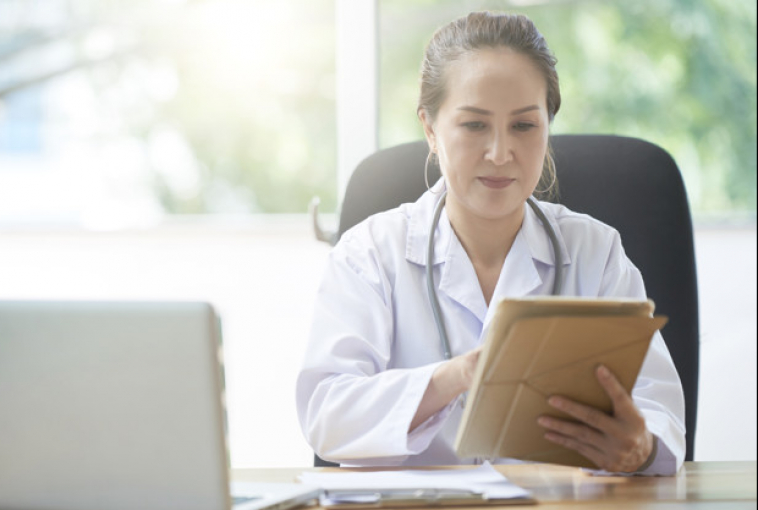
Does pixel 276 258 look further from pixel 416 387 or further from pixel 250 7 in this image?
pixel 416 387

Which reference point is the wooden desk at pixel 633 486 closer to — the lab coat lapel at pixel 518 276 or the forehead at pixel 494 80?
the lab coat lapel at pixel 518 276

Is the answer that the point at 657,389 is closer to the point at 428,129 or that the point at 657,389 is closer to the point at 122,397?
the point at 428,129

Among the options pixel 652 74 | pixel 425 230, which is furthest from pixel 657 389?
pixel 652 74

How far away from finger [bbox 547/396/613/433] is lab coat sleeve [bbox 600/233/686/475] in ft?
0.51

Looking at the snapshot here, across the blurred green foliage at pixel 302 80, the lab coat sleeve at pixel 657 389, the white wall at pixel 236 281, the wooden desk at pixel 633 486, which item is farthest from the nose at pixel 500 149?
the white wall at pixel 236 281

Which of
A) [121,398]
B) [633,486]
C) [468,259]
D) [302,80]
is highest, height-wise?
[302,80]

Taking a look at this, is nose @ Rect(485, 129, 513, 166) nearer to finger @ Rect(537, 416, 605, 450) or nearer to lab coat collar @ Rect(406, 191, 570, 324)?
lab coat collar @ Rect(406, 191, 570, 324)

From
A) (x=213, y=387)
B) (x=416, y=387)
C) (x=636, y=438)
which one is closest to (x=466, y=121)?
(x=416, y=387)

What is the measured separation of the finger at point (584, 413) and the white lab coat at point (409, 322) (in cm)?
19

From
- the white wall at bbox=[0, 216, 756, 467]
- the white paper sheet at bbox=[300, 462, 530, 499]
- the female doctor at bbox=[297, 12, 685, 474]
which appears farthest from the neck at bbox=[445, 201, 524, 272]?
the white wall at bbox=[0, 216, 756, 467]

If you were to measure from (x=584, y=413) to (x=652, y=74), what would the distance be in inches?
69.9

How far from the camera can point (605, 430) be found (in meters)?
1.16

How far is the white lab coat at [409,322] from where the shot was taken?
1.37 metres

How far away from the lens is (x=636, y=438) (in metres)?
1.18
